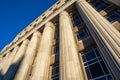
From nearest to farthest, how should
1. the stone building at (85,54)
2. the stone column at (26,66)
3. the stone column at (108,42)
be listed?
1. the stone column at (108,42)
2. the stone building at (85,54)
3. the stone column at (26,66)

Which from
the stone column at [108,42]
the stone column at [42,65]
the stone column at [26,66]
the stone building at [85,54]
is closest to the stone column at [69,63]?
the stone building at [85,54]

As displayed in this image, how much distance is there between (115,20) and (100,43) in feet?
17.7

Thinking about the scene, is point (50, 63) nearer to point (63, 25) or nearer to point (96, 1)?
point (63, 25)

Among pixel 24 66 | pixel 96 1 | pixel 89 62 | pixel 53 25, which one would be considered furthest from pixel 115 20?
pixel 53 25

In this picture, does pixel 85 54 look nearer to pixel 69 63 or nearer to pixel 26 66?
pixel 69 63

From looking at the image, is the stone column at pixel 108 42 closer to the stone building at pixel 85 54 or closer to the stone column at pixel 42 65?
the stone building at pixel 85 54

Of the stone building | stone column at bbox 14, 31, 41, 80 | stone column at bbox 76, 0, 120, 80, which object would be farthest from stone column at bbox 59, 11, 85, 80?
stone column at bbox 14, 31, 41, 80

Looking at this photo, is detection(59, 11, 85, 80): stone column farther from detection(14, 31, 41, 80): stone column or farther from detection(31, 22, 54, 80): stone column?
detection(14, 31, 41, 80): stone column

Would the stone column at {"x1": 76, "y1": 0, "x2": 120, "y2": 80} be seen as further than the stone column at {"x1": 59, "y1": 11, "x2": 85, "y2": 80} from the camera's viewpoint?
No

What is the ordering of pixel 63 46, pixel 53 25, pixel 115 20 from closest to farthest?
1. pixel 63 46
2. pixel 115 20
3. pixel 53 25

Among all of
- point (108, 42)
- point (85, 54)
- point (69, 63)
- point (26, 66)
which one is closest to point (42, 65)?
point (26, 66)

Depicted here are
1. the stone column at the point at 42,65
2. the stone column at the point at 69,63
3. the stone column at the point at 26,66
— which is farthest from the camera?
the stone column at the point at 26,66

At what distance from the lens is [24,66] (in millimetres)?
16094

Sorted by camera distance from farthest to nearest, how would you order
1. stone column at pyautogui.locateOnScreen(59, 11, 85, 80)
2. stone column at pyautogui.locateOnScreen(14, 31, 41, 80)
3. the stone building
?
stone column at pyautogui.locateOnScreen(14, 31, 41, 80), stone column at pyautogui.locateOnScreen(59, 11, 85, 80), the stone building
